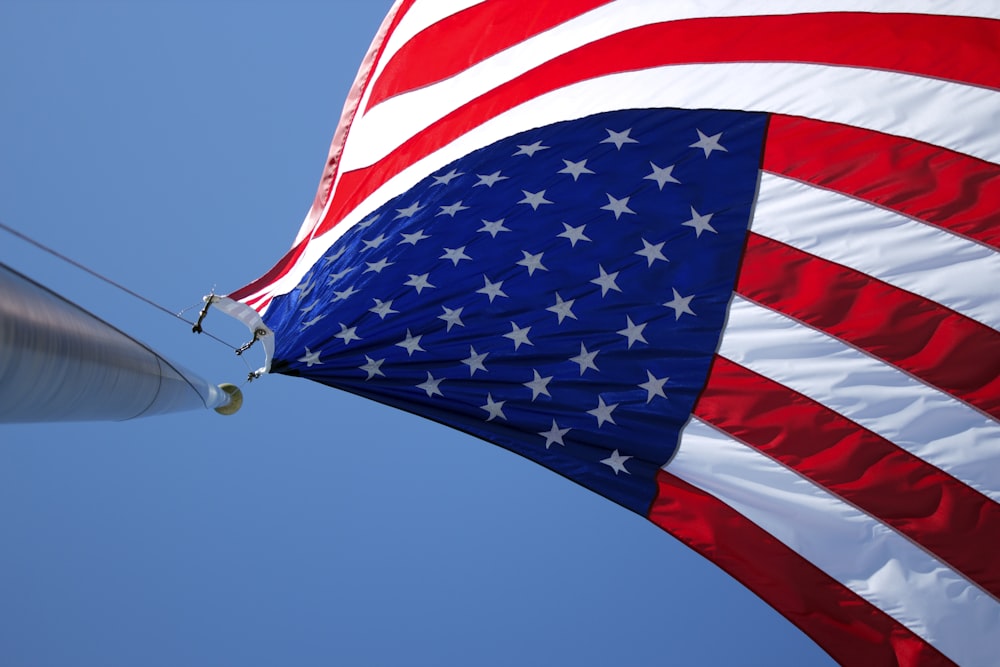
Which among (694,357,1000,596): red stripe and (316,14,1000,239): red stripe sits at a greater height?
(316,14,1000,239): red stripe

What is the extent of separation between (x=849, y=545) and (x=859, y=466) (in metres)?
0.60

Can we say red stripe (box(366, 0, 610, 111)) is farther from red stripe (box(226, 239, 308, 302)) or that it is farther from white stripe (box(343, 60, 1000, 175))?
red stripe (box(226, 239, 308, 302))

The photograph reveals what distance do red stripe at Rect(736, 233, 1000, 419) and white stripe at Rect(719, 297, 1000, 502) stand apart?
0.30ft

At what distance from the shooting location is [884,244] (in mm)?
7277

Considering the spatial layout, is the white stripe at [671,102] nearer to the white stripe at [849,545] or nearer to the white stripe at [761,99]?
the white stripe at [761,99]

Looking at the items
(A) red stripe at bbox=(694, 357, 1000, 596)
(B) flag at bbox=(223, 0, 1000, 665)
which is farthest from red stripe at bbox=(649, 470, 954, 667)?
(A) red stripe at bbox=(694, 357, 1000, 596)

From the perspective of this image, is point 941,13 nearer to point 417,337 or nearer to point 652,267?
point 652,267

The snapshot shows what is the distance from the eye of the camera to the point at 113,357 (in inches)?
172

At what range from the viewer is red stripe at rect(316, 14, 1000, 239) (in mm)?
7918

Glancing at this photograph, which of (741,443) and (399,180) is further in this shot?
(399,180)

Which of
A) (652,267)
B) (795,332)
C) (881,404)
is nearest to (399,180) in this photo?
(652,267)

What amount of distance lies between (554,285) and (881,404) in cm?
279

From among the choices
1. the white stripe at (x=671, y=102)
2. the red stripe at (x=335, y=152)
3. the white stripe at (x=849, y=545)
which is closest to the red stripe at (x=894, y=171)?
the white stripe at (x=671, y=102)

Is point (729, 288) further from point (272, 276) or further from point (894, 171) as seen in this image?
point (272, 276)
